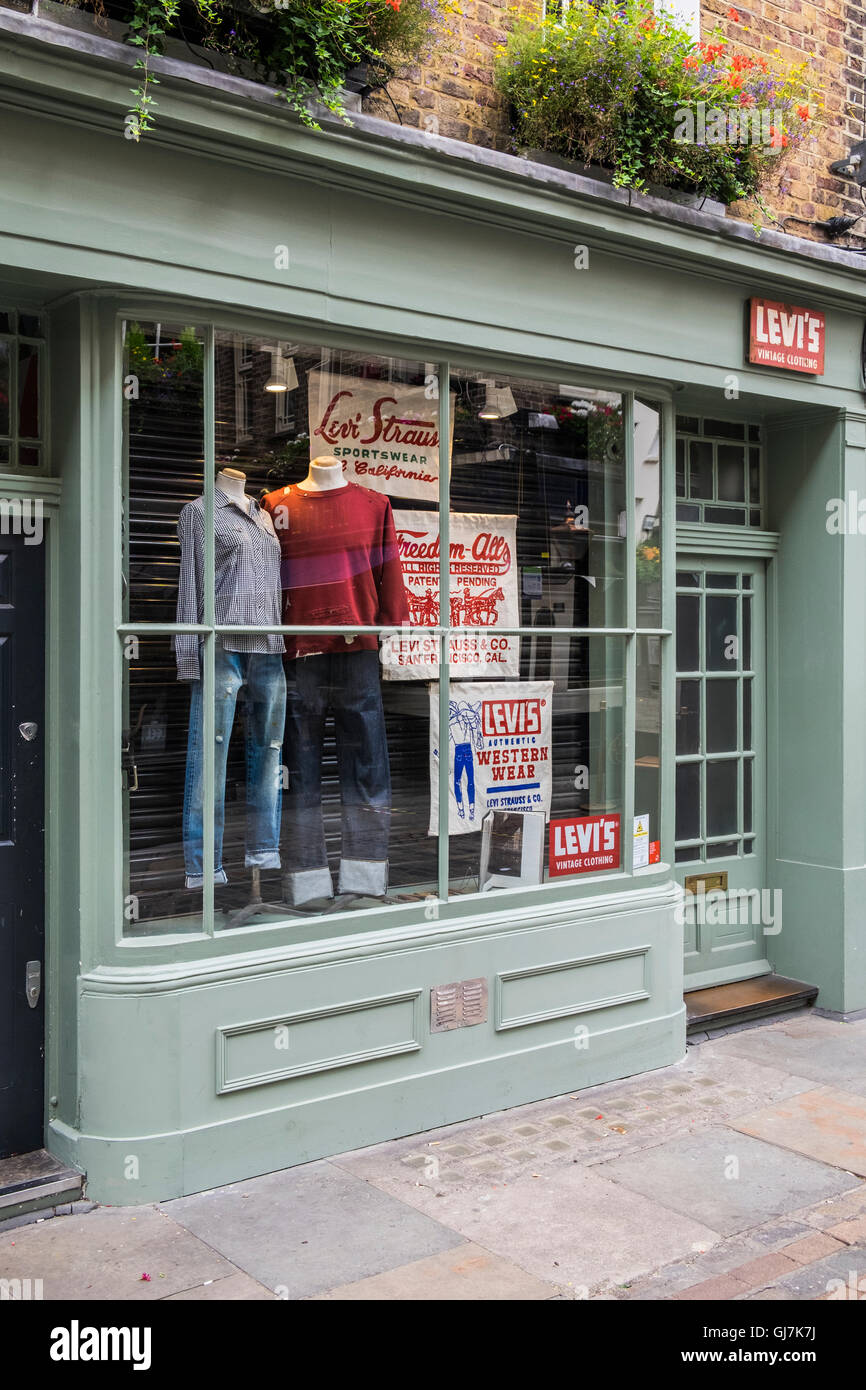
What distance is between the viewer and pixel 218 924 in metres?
5.19

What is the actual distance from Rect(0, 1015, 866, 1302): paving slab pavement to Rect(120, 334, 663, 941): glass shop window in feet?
3.69

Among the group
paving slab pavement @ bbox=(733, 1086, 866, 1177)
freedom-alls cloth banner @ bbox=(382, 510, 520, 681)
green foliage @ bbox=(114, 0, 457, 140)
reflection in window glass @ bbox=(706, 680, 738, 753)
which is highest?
green foliage @ bbox=(114, 0, 457, 140)

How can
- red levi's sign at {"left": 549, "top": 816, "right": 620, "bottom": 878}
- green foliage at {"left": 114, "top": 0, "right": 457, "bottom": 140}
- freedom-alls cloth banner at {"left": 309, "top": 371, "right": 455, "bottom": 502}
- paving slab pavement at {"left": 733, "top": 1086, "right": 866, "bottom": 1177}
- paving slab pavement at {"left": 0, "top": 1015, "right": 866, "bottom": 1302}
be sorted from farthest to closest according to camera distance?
red levi's sign at {"left": 549, "top": 816, "right": 620, "bottom": 878} < freedom-alls cloth banner at {"left": 309, "top": 371, "right": 455, "bottom": 502} < paving slab pavement at {"left": 733, "top": 1086, "right": 866, "bottom": 1177} < green foliage at {"left": 114, "top": 0, "right": 457, "bottom": 140} < paving slab pavement at {"left": 0, "top": 1015, "right": 866, "bottom": 1302}

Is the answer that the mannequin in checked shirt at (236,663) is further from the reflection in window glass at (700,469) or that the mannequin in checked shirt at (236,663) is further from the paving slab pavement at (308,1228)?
the reflection in window glass at (700,469)

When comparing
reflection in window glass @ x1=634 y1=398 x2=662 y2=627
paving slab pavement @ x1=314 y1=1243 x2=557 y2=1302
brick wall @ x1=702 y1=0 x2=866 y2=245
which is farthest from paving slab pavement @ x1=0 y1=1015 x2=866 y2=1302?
brick wall @ x1=702 y1=0 x2=866 y2=245

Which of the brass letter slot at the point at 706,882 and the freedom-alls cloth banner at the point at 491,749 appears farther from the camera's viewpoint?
the brass letter slot at the point at 706,882

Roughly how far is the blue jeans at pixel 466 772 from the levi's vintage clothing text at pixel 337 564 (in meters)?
0.75

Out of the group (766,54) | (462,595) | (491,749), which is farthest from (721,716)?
(766,54)

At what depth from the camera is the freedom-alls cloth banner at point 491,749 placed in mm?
6070

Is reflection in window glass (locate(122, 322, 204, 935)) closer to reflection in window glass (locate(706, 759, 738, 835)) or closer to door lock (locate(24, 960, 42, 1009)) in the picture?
door lock (locate(24, 960, 42, 1009))

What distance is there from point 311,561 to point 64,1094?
8.36 feet

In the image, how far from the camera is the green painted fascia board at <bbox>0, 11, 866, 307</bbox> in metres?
4.36

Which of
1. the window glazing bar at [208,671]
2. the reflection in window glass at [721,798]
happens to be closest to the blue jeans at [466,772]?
the window glazing bar at [208,671]

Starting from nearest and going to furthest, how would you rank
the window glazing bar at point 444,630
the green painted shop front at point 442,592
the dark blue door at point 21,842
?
the green painted shop front at point 442,592
the dark blue door at point 21,842
the window glazing bar at point 444,630
